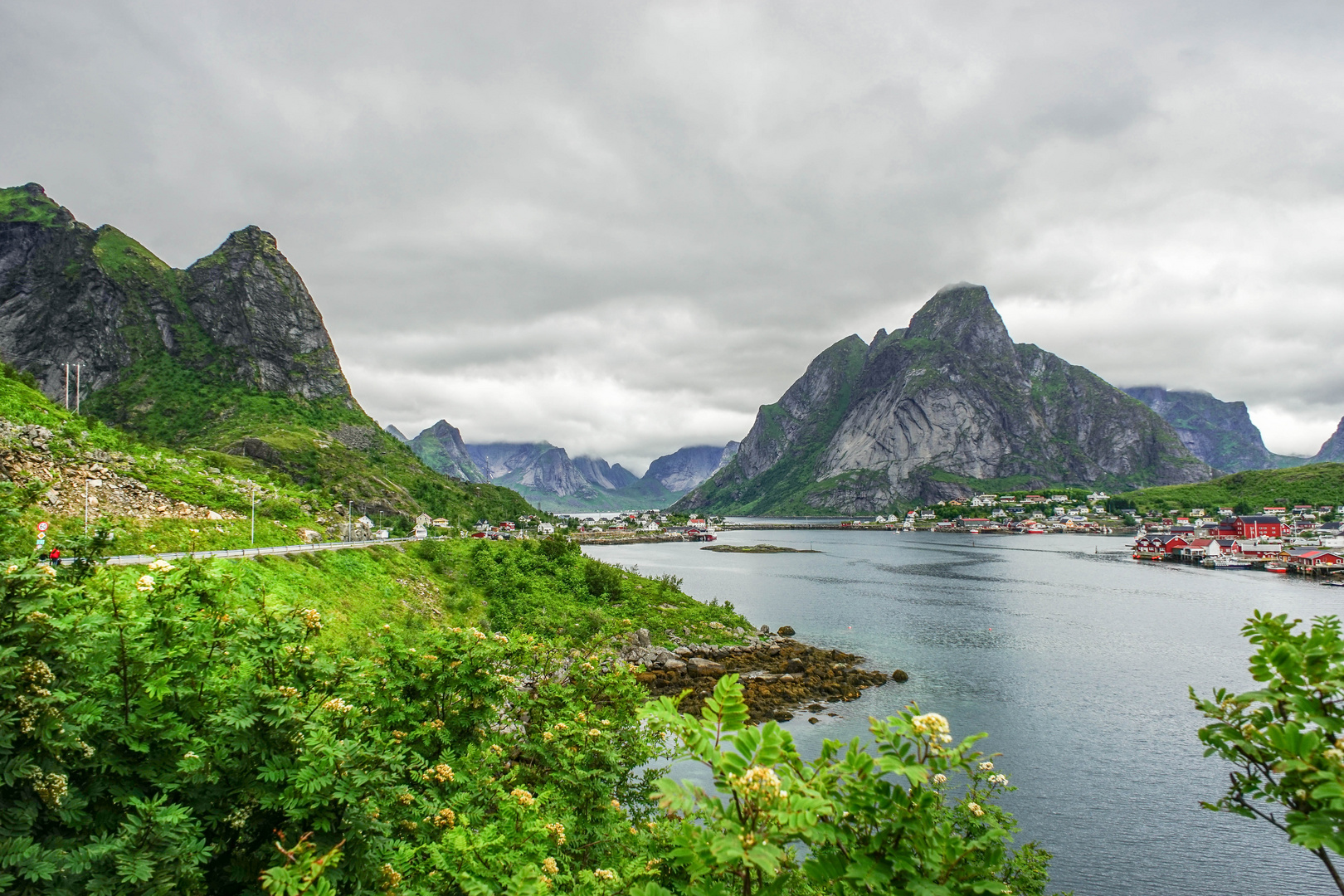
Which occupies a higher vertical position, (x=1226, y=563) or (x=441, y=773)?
(x=441, y=773)

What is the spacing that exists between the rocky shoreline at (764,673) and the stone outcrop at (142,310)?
403ft

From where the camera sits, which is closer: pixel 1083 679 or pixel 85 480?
pixel 85 480

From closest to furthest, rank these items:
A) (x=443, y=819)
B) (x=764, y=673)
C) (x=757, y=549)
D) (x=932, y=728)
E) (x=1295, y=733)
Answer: (x=1295, y=733) → (x=932, y=728) → (x=443, y=819) → (x=764, y=673) → (x=757, y=549)

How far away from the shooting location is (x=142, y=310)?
12350 centimetres

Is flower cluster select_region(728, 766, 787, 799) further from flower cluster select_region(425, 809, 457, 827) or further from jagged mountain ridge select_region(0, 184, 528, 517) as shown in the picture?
jagged mountain ridge select_region(0, 184, 528, 517)

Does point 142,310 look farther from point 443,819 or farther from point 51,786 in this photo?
point 51,786

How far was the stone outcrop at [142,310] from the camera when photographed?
363ft

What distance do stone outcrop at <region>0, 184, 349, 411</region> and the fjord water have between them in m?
99.0

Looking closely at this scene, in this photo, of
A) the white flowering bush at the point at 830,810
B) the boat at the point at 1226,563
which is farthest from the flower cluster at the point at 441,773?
the boat at the point at 1226,563

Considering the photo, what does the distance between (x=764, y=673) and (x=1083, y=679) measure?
21758mm

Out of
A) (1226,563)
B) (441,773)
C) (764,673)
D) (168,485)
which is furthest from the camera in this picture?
(1226,563)

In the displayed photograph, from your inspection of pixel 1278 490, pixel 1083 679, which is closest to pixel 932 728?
pixel 1083 679

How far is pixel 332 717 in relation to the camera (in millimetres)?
5195

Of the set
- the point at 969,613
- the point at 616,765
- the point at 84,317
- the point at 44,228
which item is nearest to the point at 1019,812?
the point at 616,765
